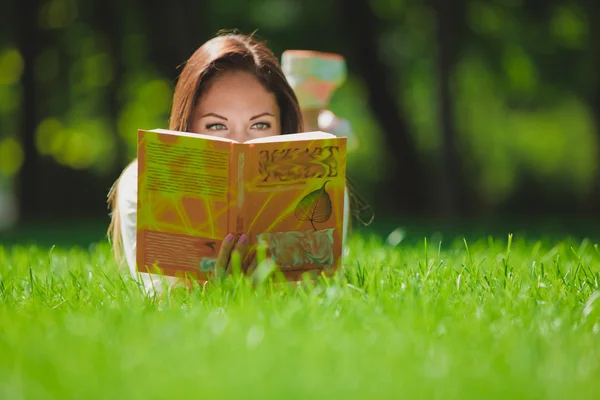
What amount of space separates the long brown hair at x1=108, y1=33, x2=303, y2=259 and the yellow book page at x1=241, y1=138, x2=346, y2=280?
0.74 meters

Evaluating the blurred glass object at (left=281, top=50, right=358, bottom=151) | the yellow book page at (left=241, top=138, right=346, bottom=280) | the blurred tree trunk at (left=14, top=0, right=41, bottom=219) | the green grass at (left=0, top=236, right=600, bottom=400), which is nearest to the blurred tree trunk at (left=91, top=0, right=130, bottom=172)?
the blurred tree trunk at (left=14, top=0, right=41, bottom=219)

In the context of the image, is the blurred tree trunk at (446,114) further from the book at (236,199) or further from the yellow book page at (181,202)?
the yellow book page at (181,202)

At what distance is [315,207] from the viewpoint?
2.52m

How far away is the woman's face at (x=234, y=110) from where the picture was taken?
117 inches

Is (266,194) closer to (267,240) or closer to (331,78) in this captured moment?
(267,240)

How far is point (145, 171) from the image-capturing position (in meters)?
2.50

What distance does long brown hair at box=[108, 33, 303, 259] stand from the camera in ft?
10.0

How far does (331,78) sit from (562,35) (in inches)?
351

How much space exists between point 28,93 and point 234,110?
885cm

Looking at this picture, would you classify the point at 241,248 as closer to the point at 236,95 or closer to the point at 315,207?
the point at 315,207

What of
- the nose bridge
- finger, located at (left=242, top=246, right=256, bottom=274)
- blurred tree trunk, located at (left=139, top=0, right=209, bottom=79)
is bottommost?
finger, located at (left=242, top=246, right=256, bottom=274)

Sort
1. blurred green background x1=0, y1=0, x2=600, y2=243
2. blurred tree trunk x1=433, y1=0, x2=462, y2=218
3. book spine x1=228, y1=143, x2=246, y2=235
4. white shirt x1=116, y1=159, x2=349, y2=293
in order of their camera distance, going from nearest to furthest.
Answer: book spine x1=228, y1=143, x2=246, y2=235
white shirt x1=116, y1=159, x2=349, y2=293
blurred tree trunk x1=433, y1=0, x2=462, y2=218
blurred green background x1=0, y1=0, x2=600, y2=243

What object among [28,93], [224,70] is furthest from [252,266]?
[28,93]

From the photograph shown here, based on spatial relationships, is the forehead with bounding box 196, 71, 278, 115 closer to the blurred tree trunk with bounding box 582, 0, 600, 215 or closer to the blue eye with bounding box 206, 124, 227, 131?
the blue eye with bounding box 206, 124, 227, 131
